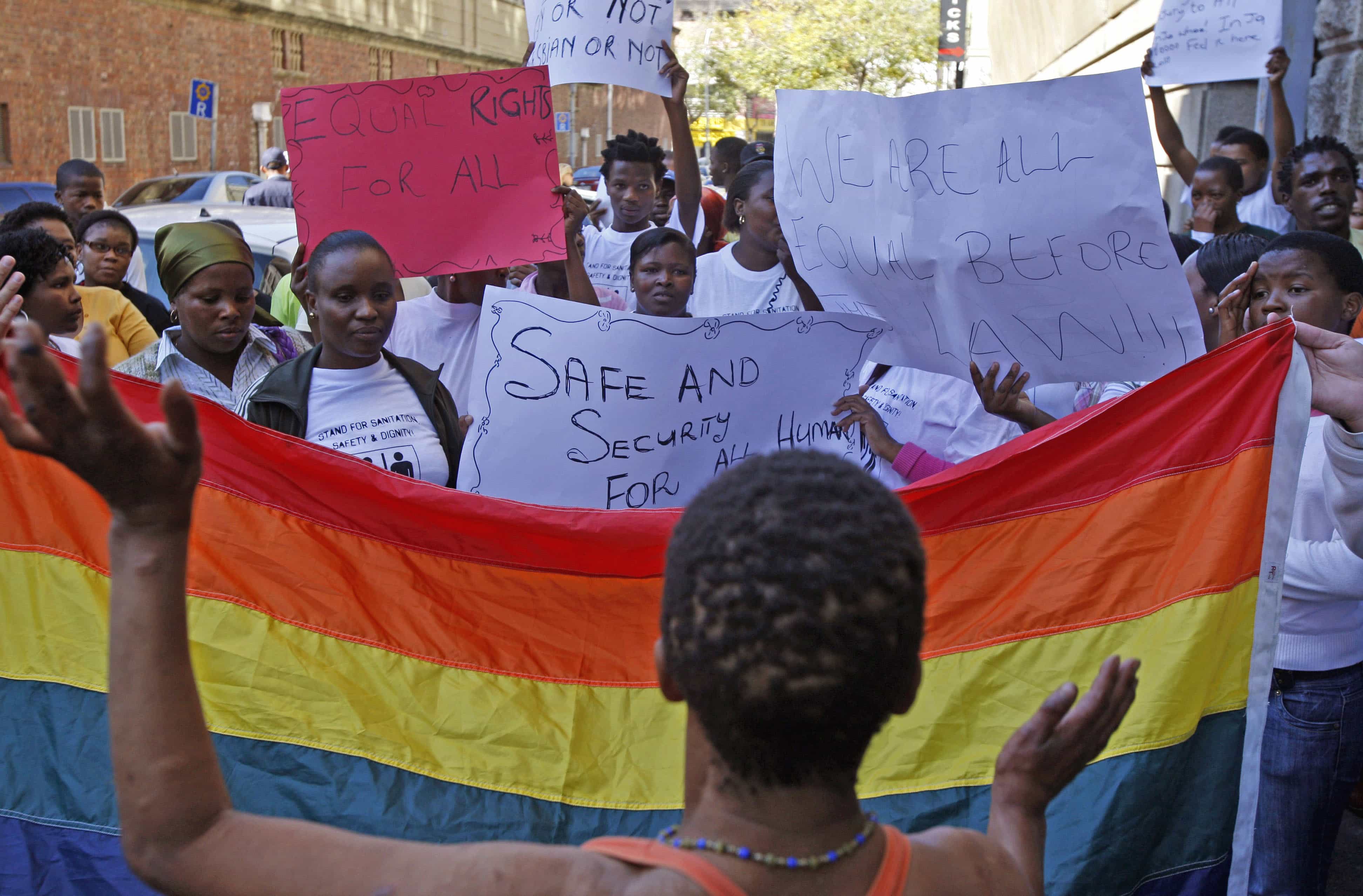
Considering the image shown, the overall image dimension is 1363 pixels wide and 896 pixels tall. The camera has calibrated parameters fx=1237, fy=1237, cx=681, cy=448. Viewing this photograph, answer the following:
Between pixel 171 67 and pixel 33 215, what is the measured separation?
21894 mm

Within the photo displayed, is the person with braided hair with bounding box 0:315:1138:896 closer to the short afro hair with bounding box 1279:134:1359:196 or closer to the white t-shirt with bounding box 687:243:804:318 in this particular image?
the white t-shirt with bounding box 687:243:804:318

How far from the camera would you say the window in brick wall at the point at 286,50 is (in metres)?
27.5

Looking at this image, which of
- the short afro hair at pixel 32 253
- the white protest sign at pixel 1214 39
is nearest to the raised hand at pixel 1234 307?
the short afro hair at pixel 32 253

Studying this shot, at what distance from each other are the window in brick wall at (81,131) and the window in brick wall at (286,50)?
542 cm

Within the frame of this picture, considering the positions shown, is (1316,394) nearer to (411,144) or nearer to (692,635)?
(692,635)

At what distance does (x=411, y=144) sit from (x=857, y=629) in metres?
3.67

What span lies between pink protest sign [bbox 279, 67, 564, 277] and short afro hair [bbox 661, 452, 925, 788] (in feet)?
10.6

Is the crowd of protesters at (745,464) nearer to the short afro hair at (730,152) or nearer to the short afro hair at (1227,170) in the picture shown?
the short afro hair at (1227,170)

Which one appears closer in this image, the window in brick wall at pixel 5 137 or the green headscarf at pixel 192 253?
the green headscarf at pixel 192 253

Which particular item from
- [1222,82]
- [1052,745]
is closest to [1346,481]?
[1052,745]

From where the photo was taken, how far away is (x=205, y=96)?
18.3 meters

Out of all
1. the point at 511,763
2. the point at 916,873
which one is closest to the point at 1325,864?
the point at 511,763

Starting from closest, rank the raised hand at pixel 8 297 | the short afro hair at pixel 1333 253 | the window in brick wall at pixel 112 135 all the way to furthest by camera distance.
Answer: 1. the raised hand at pixel 8 297
2. the short afro hair at pixel 1333 253
3. the window in brick wall at pixel 112 135

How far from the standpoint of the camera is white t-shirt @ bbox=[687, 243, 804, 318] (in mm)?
4473
